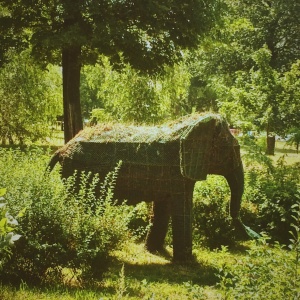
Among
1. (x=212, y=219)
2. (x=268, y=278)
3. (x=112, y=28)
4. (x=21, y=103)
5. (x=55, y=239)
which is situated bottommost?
(x=212, y=219)

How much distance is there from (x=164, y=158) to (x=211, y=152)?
98cm

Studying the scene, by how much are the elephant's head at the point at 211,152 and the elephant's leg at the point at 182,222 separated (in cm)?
39

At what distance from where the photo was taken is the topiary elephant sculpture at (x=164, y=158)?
7.61m

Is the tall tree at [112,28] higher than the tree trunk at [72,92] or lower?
higher

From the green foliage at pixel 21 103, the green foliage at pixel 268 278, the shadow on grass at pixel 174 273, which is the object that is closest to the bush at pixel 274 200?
the shadow on grass at pixel 174 273

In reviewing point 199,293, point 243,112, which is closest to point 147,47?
point 243,112

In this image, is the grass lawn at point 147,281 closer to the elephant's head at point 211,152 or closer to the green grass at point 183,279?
the green grass at point 183,279

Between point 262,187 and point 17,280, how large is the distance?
7104mm

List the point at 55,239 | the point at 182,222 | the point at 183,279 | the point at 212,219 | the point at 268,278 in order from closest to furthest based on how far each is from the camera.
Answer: the point at 268,278
the point at 55,239
the point at 183,279
the point at 182,222
the point at 212,219

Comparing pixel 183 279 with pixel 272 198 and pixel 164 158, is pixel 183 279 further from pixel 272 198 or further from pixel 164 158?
pixel 272 198

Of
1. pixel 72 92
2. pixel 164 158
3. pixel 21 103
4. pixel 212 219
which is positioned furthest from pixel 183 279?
pixel 21 103

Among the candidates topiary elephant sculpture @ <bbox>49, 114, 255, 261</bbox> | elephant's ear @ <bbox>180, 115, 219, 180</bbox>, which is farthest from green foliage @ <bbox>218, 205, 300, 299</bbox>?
topiary elephant sculpture @ <bbox>49, 114, 255, 261</bbox>

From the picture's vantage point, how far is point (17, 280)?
606 centimetres

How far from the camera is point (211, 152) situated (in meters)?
7.98
